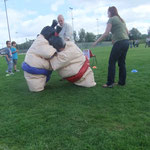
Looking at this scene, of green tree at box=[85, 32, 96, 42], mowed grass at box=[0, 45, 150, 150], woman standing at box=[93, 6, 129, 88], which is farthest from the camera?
green tree at box=[85, 32, 96, 42]

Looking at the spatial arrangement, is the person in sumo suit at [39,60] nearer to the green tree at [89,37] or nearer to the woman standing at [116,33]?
the woman standing at [116,33]

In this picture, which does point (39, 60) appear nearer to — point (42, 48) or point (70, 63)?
point (42, 48)

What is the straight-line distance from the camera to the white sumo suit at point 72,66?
461cm

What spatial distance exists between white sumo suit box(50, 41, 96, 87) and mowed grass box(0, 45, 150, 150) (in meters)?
0.31

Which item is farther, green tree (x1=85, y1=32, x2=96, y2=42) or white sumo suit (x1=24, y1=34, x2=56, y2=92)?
green tree (x1=85, y1=32, x2=96, y2=42)

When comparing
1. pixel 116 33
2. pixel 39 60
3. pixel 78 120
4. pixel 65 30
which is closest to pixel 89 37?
pixel 65 30

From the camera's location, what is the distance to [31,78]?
15.7 ft

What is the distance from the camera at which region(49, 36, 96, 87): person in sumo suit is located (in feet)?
15.1

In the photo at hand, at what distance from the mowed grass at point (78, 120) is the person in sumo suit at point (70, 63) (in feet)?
1.06

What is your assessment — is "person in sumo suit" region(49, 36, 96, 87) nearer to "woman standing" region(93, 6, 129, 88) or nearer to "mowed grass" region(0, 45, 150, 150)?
"mowed grass" region(0, 45, 150, 150)

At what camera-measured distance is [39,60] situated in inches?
184

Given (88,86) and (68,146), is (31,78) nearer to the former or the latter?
(88,86)

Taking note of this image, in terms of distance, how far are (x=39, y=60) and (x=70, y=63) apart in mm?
788

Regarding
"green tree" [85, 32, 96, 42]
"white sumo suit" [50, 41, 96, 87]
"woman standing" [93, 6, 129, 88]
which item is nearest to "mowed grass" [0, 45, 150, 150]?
"white sumo suit" [50, 41, 96, 87]
